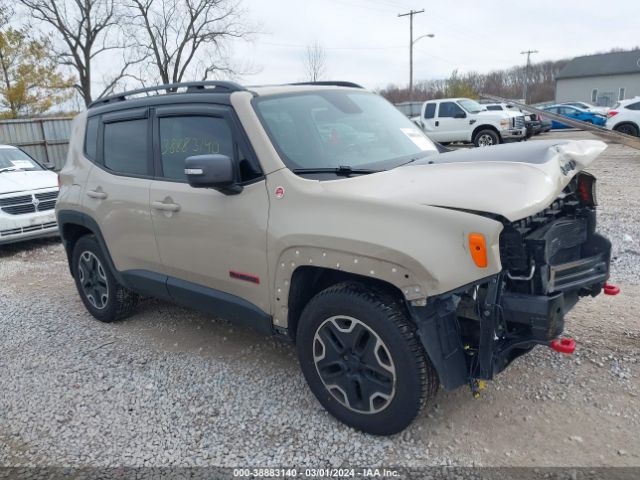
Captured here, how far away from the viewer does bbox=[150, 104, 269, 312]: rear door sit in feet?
10.9

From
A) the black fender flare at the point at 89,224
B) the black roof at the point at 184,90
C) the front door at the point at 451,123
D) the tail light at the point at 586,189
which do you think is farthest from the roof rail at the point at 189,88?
the front door at the point at 451,123

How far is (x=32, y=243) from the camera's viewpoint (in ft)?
29.4

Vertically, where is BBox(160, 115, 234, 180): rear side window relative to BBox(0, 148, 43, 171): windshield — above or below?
above

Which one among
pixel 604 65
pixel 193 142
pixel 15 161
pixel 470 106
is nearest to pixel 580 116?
pixel 470 106

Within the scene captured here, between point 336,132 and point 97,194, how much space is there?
2.21m

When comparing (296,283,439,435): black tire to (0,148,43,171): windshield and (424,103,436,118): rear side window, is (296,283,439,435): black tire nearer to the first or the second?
(0,148,43,171): windshield

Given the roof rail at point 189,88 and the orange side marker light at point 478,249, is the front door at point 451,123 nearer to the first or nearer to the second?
the roof rail at point 189,88

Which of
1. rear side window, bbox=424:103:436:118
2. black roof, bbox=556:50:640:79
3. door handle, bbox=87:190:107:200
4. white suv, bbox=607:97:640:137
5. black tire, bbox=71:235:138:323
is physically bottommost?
black tire, bbox=71:235:138:323

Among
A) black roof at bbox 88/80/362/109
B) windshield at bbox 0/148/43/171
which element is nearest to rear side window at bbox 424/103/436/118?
windshield at bbox 0/148/43/171

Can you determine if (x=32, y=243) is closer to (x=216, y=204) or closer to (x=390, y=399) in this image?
(x=216, y=204)

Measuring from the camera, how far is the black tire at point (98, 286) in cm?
481

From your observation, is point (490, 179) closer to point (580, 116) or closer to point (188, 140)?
point (188, 140)

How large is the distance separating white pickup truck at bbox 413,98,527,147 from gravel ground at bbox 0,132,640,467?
46.4ft

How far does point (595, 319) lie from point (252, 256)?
2.85 meters
